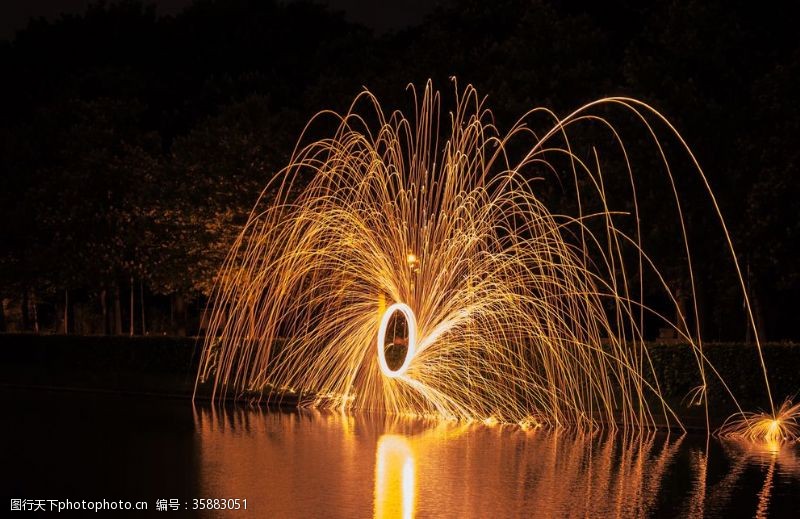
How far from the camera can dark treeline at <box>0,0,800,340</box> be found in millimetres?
30109

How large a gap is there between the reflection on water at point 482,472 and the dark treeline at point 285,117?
11059 mm

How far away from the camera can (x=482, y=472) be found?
14.6 m

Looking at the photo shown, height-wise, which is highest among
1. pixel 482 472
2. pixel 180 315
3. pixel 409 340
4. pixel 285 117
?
pixel 285 117

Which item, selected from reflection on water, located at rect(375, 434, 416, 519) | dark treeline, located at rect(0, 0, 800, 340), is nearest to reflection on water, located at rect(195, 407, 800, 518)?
reflection on water, located at rect(375, 434, 416, 519)

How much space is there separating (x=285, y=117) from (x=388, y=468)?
99.0 feet

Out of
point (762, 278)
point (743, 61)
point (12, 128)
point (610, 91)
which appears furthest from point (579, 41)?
point (12, 128)

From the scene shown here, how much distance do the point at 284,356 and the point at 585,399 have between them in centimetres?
972

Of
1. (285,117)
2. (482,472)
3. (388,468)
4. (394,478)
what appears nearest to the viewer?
(394,478)

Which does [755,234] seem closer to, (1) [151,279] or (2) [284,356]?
(2) [284,356]

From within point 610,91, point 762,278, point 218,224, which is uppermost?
point 610,91

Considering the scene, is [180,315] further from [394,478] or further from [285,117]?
[394,478]

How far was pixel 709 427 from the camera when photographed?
2095 centimetres

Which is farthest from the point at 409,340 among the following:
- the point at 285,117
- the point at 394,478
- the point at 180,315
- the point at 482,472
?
the point at 180,315

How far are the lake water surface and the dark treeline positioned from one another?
37.1 ft
